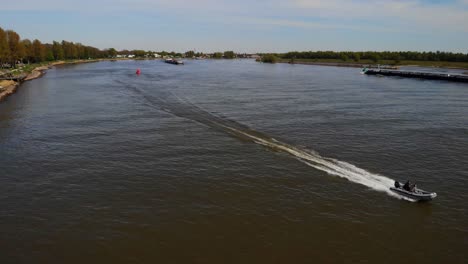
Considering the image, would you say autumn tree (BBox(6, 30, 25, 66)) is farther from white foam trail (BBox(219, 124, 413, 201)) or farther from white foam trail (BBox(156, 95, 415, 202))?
white foam trail (BBox(219, 124, 413, 201))

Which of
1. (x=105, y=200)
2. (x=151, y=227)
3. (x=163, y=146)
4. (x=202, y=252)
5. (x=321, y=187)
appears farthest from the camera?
(x=163, y=146)

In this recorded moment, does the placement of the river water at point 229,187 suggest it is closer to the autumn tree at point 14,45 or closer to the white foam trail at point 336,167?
the white foam trail at point 336,167

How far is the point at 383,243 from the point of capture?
25.1 metres

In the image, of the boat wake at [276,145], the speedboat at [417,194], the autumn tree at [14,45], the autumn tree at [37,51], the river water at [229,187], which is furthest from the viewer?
the autumn tree at [37,51]

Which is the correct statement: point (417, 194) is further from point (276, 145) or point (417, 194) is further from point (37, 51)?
point (37, 51)

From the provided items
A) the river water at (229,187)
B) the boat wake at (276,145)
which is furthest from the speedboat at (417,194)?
the river water at (229,187)

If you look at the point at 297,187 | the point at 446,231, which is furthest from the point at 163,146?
the point at 446,231

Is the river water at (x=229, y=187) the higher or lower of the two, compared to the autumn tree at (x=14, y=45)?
lower

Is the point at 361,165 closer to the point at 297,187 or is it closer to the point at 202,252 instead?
the point at 297,187

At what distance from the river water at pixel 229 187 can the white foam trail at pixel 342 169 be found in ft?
0.67

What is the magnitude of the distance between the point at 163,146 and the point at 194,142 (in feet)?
12.7

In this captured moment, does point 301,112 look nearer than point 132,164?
No

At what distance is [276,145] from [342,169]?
971cm

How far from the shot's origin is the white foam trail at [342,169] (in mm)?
33969
